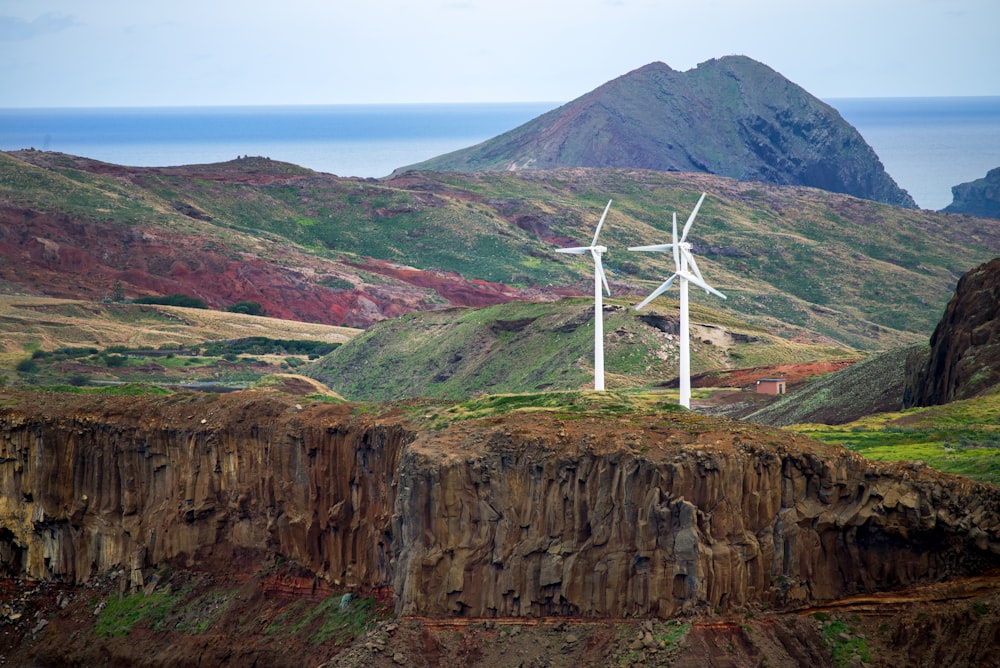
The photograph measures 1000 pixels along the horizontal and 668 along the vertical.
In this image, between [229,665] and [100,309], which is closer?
[229,665]

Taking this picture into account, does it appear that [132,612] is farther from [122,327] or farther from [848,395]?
[122,327]

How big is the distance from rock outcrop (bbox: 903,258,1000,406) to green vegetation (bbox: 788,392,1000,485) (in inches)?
119

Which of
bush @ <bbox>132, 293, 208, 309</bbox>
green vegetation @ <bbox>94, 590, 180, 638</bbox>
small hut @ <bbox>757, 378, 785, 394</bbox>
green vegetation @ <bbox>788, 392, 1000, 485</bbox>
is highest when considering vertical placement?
green vegetation @ <bbox>788, 392, 1000, 485</bbox>

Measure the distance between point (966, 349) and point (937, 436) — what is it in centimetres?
1438

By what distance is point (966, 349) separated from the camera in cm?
8538

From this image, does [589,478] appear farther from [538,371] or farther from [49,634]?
[538,371]

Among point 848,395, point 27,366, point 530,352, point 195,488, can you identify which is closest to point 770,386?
point 848,395

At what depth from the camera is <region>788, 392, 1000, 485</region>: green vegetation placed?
6344cm

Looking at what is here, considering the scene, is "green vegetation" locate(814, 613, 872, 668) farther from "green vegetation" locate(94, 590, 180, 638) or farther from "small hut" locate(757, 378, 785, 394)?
"small hut" locate(757, 378, 785, 394)

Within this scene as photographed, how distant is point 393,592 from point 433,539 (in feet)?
12.6

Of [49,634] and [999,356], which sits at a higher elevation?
[999,356]

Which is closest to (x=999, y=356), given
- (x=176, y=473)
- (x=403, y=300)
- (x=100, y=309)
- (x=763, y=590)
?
(x=763, y=590)

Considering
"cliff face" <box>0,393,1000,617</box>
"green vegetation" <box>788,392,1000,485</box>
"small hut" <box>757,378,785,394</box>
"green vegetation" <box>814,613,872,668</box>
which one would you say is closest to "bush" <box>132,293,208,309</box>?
"small hut" <box>757,378,785,394</box>

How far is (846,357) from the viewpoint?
437 ft
